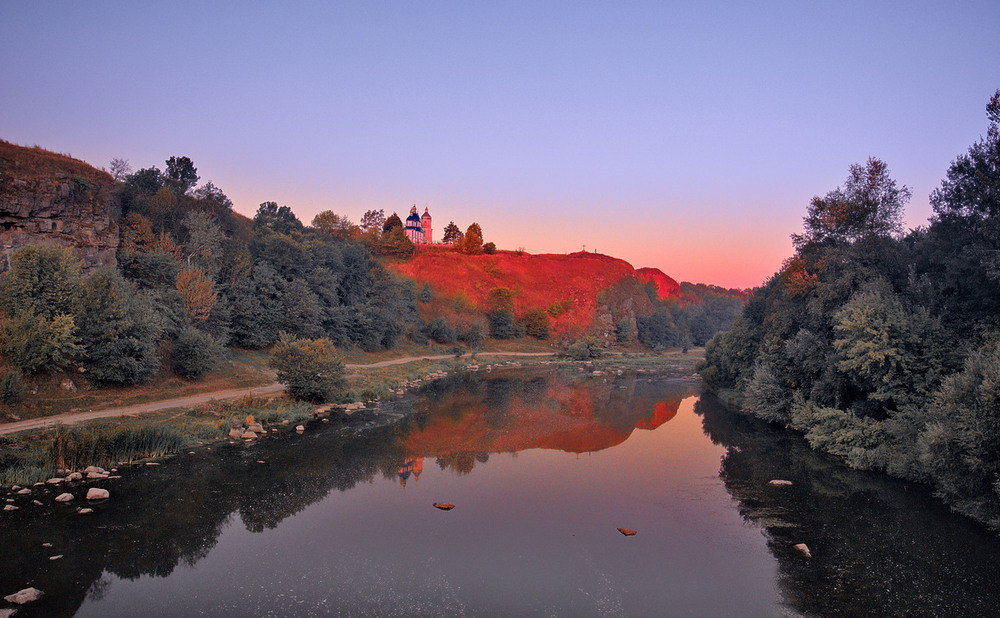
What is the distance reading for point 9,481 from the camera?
13.0 m

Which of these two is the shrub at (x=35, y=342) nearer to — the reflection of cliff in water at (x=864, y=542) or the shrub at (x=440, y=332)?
the reflection of cliff in water at (x=864, y=542)

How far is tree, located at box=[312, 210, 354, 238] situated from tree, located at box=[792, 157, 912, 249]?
1947 inches

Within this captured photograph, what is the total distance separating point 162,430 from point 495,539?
477 inches

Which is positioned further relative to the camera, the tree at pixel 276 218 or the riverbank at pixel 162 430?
the tree at pixel 276 218

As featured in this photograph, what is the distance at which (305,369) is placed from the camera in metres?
24.8

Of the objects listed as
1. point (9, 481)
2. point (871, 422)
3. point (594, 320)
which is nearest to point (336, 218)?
point (594, 320)

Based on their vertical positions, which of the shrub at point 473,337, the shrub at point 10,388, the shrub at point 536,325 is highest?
the shrub at point 536,325

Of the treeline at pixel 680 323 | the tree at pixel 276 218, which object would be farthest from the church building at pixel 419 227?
the treeline at pixel 680 323

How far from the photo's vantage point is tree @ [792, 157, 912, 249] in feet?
73.3

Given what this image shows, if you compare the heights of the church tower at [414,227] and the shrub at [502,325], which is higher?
the church tower at [414,227]

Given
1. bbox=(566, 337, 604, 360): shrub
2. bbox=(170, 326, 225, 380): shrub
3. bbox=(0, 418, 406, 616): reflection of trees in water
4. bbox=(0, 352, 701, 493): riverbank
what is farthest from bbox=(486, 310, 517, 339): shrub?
bbox=(0, 418, 406, 616): reflection of trees in water

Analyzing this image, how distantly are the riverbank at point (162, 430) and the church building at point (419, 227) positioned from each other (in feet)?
245

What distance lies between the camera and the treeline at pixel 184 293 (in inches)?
780

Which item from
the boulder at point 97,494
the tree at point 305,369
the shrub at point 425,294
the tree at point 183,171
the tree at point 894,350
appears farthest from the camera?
the shrub at point 425,294
